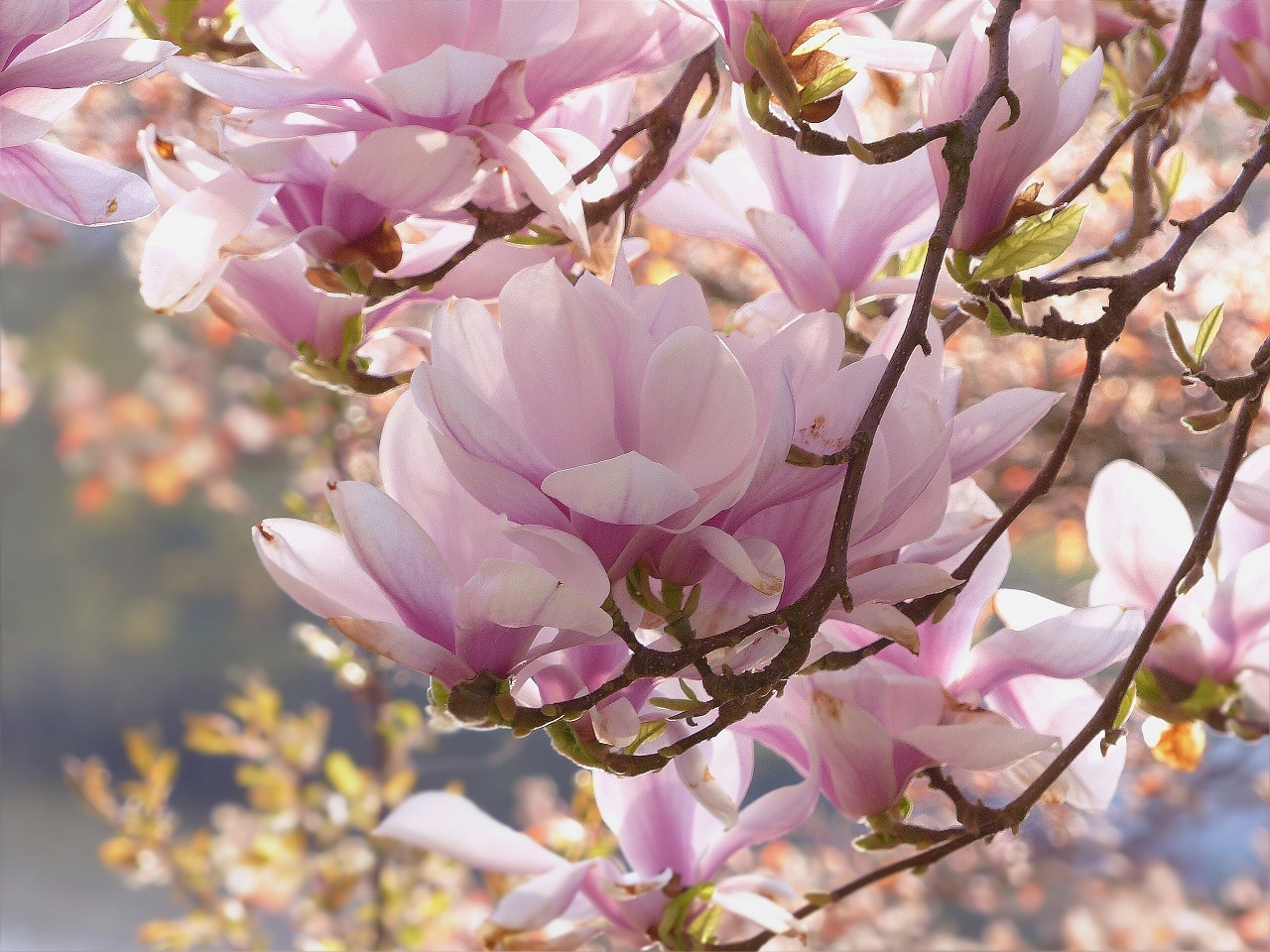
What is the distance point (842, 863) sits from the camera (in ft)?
7.33

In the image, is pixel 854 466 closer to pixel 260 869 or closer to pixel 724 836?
pixel 724 836

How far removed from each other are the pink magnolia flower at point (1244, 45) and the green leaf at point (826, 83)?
22 centimetres

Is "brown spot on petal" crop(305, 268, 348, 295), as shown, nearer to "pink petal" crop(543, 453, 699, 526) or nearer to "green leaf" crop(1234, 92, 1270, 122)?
"pink petal" crop(543, 453, 699, 526)

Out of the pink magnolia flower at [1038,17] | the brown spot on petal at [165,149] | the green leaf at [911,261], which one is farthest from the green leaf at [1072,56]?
the brown spot on petal at [165,149]

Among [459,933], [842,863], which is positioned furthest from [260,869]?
[842,863]

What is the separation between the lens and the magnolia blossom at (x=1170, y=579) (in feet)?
1.18

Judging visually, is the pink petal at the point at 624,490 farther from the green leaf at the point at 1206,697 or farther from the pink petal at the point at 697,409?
the green leaf at the point at 1206,697

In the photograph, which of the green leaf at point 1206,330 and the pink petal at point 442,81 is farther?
the green leaf at point 1206,330

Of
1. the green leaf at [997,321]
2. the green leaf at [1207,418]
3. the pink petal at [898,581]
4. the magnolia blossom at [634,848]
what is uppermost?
the green leaf at [997,321]

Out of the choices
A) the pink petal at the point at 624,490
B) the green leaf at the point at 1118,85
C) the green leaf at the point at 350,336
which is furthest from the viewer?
the green leaf at the point at 1118,85

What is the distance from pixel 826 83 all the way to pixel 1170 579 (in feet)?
0.65

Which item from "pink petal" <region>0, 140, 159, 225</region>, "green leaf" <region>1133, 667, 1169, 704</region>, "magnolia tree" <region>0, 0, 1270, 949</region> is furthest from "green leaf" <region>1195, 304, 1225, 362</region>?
"pink petal" <region>0, 140, 159, 225</region>

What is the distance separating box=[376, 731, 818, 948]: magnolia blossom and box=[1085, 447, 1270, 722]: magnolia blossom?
0.13 m

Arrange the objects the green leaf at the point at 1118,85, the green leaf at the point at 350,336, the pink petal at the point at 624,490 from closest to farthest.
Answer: the pink petal at the point at 624,490 < the green leaf at the point at 350,336 < the green leaf at the point at 1118,85
